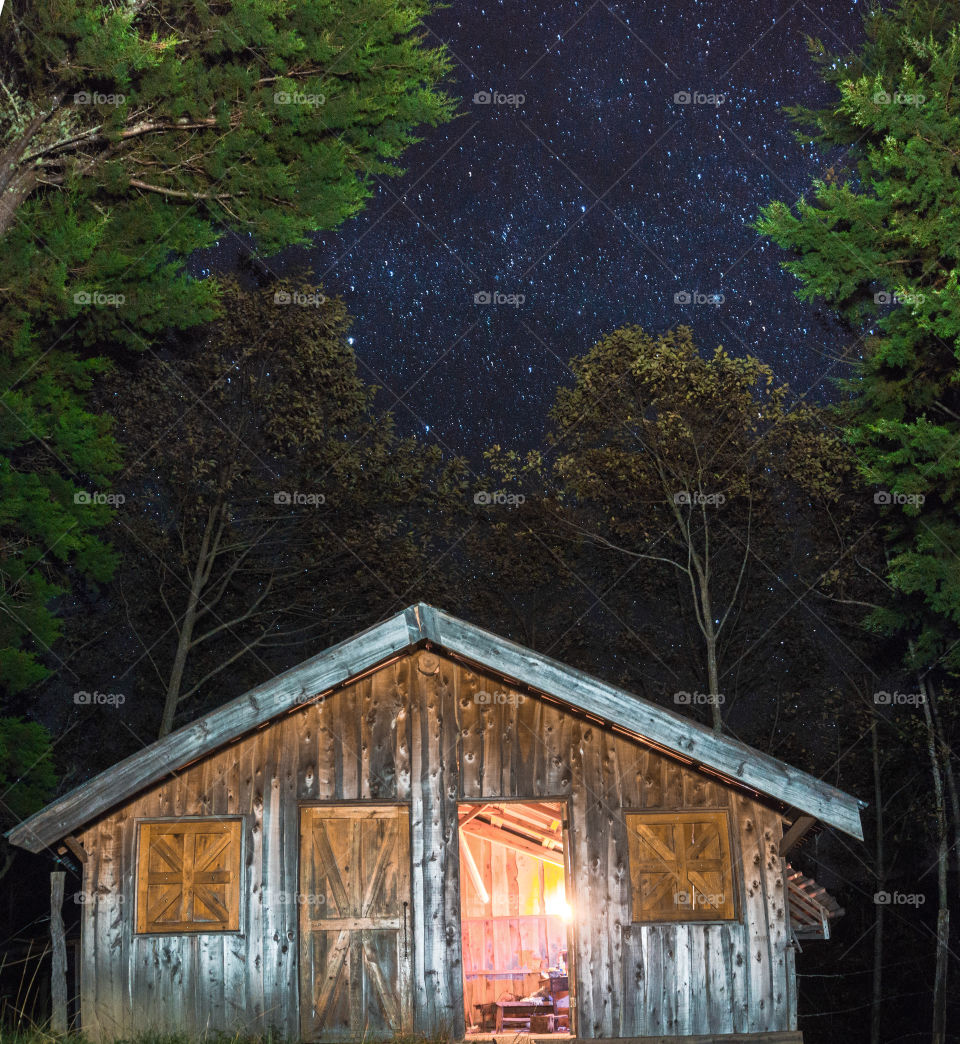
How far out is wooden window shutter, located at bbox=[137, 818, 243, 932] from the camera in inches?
416

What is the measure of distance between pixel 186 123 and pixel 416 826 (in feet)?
33.5

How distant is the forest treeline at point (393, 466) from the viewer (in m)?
15.8

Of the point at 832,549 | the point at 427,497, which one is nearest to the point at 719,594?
the point at 832,549

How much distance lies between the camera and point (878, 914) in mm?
27609
